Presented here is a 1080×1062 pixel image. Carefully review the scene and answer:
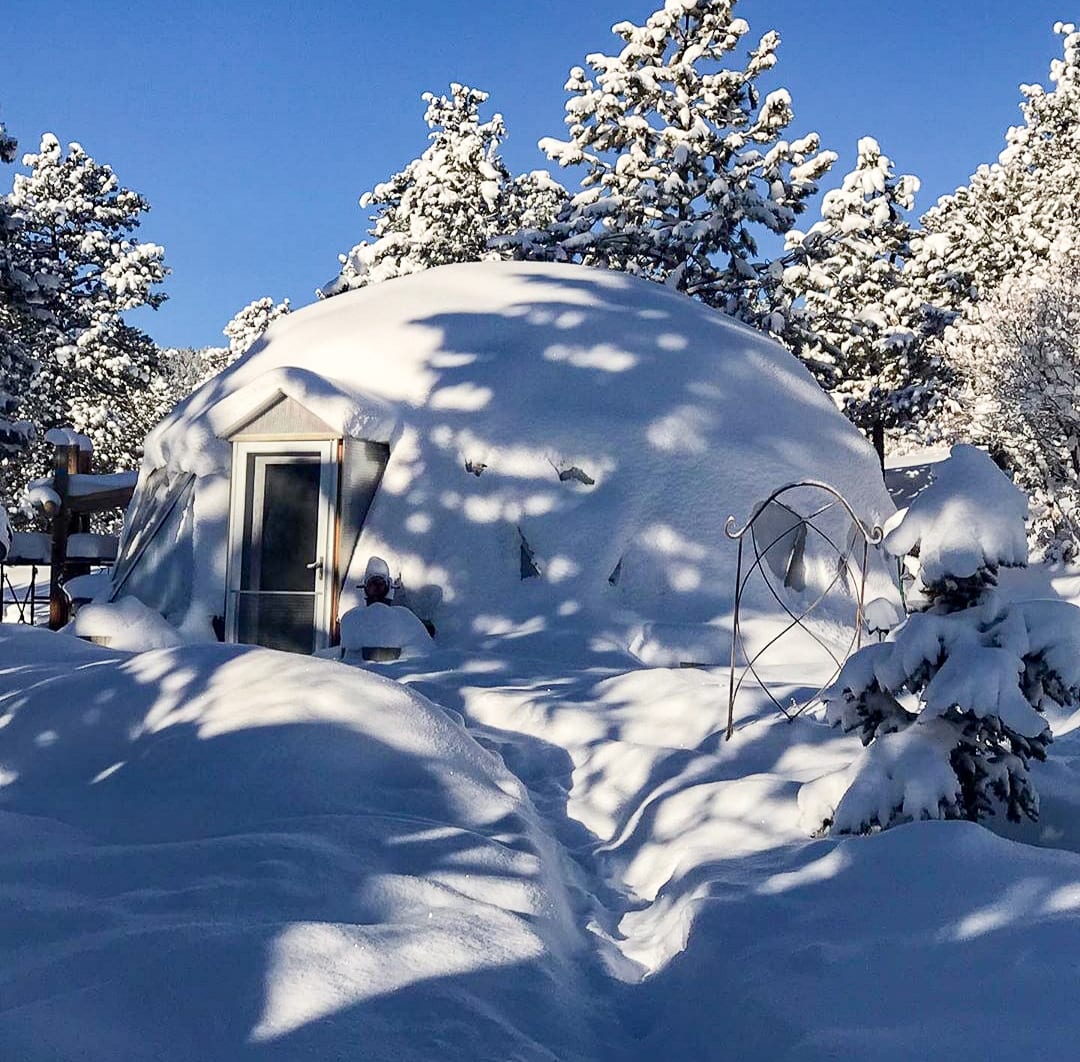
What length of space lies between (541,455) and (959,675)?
7.68 m

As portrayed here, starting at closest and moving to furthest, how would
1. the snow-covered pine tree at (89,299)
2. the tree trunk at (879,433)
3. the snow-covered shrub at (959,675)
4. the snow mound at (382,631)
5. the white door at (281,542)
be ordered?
the snow-covered shrub at (959,675)
the snow mound at (382,631)
the white door at (281,542)
the tree trunk at (879,433)
the snow-covered pine tree at (89,299)

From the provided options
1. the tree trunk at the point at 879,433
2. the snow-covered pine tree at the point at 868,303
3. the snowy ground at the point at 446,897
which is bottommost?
the snowy ground at the point at 446,897

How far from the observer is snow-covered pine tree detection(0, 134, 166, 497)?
31.9 metres

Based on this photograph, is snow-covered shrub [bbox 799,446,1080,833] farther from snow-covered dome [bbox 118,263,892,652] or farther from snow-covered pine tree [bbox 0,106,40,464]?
snow-covered pine tree [bbox 0,106,40,464]

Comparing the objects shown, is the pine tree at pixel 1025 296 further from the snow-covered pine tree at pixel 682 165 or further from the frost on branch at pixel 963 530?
the frost on branch at pixel 963 530

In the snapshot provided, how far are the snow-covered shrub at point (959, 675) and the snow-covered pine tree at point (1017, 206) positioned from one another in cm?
2627

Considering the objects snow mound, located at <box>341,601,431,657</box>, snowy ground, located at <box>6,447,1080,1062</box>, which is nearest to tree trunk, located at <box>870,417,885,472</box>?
snow mound, located at <box>341,601,431,657</box>

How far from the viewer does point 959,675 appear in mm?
4402

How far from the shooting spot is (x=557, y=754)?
6.66 m

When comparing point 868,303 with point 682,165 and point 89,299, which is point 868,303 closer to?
point 682,165

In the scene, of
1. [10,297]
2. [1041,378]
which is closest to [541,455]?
[1041,378]

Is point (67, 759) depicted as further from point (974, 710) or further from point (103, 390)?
point (103, 390)

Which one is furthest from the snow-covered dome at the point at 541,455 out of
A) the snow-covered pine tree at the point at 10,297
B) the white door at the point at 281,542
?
the snow-covered pine tree at the point at 10,297

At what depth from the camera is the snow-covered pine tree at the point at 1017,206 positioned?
96.3ft
